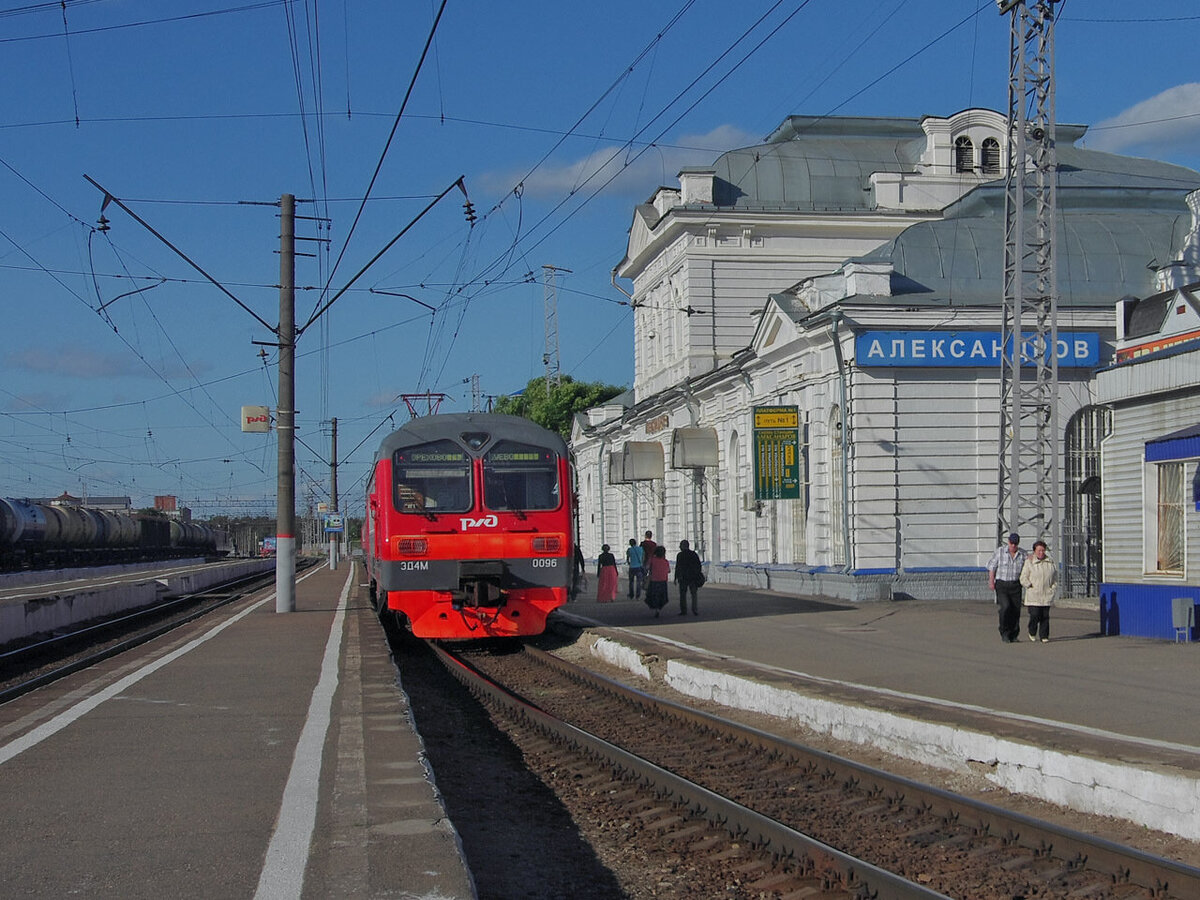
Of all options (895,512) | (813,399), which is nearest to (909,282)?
(813,399)

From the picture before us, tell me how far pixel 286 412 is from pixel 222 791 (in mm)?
19921

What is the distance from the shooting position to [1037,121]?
75.3ft

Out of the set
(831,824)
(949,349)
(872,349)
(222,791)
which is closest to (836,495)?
(872,349)

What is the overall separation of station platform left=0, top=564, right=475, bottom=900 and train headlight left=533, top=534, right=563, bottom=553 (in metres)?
3.98

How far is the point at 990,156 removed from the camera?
4159 cm

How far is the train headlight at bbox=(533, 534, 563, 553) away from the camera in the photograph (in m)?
18.9

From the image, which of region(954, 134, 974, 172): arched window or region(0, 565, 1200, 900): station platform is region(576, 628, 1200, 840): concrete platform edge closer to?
region(0, 565, 1200, 900): station platform

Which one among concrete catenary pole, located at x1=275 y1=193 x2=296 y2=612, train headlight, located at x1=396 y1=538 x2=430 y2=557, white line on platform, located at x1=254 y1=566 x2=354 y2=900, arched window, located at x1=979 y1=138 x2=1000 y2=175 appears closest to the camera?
white line on platform, located at x1=254 y1=566 x2=354 y2=900

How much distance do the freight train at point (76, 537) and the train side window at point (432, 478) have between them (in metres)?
32.8

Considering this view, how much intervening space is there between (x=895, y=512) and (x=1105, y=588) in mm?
9495

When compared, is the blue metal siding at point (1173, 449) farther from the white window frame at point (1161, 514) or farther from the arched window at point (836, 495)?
the arched window at point (836, 495)

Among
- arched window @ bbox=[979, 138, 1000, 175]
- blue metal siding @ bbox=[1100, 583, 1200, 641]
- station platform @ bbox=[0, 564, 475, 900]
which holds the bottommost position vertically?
station platform @ bbox=[0, 564, 475, 900]

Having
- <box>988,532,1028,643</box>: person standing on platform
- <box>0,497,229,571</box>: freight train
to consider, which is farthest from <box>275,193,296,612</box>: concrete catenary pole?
<box>0,497,229,571</box>: freight train

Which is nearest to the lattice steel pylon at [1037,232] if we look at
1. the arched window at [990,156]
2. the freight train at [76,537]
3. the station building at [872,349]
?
the station building at [872,349]
